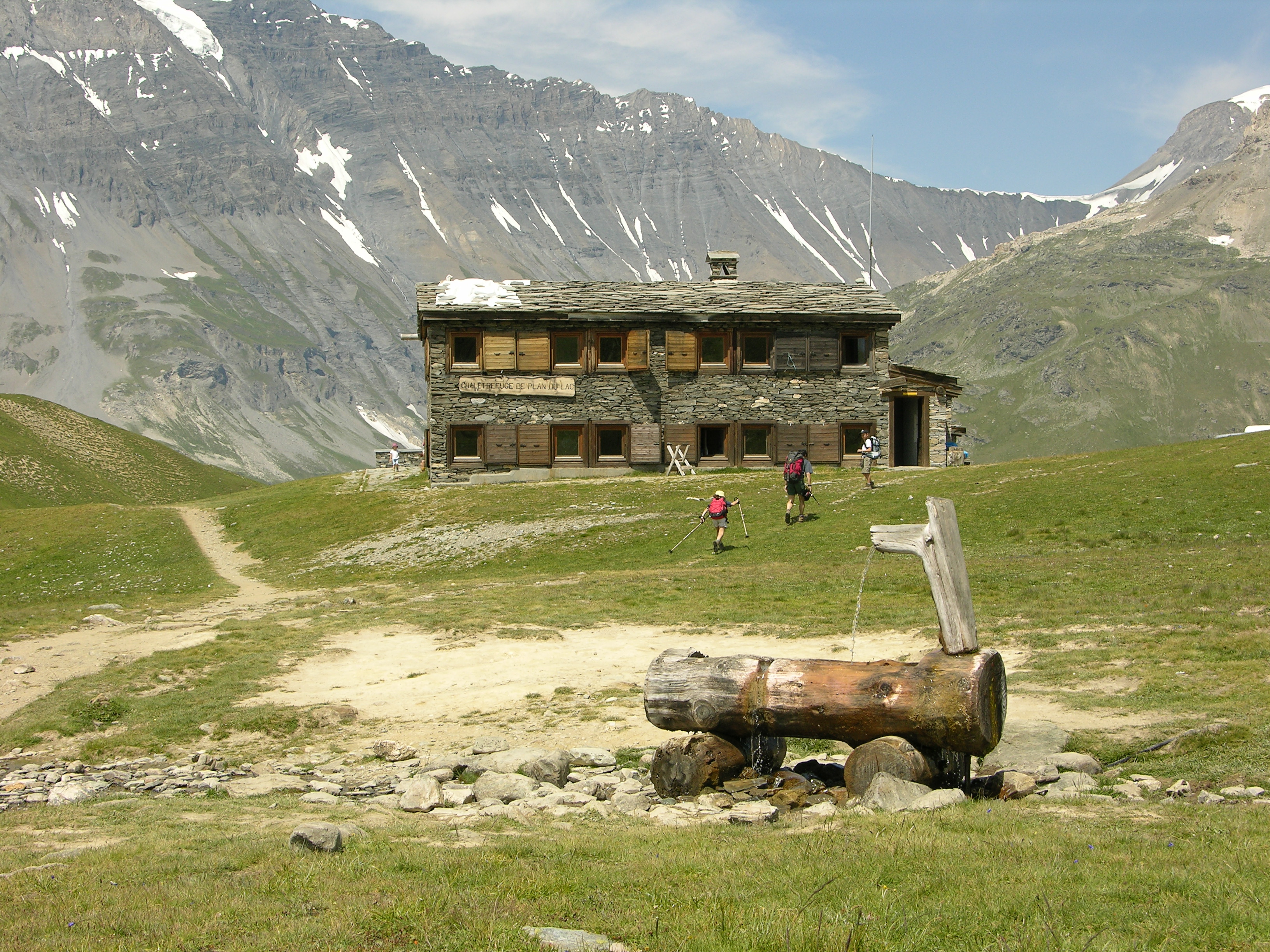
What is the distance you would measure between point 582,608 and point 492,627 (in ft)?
9.77

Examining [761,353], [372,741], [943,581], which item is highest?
[761,353]

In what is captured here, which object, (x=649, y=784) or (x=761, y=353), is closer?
(x=649, y=784)

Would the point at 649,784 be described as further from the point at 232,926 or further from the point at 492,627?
the point at 492,627

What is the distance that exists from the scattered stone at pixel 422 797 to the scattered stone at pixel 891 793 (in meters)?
5.13

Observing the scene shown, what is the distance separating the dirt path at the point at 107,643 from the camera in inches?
838

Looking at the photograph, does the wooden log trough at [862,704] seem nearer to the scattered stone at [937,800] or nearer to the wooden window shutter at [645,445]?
the scattered stone at [937,800]

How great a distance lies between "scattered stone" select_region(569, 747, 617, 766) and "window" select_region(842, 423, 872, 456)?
1716 inches

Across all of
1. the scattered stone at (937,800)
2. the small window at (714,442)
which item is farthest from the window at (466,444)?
the scattered stone at (937,800)

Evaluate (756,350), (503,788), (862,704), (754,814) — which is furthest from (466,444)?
(754,814)

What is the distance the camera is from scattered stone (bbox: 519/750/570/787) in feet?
46.8

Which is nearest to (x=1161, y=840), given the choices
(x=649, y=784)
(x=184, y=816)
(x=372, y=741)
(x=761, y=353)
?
(x=649, y=784)

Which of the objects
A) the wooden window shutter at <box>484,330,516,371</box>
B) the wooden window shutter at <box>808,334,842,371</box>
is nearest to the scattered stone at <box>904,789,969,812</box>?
the wooden window shutter at <box>484,330,516,371</box>

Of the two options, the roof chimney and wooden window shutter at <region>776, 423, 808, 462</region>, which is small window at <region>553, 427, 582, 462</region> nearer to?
wooden window shutter at <region>776, 423, 808, 462</region>

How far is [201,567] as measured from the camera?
42188 millimetres
